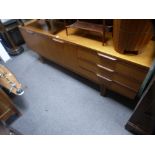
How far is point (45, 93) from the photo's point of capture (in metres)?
1.68

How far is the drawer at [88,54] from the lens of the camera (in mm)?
1202

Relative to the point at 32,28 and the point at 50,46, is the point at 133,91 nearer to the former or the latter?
the point at 50,46

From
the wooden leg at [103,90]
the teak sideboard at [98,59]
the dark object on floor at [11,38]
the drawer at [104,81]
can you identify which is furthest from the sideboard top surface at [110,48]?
the dark object on floor at [11,38]

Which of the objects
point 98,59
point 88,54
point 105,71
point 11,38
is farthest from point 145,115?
point 11,38

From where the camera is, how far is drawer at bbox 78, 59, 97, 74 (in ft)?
4.31

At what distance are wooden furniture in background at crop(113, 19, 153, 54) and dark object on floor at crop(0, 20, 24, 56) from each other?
192cm

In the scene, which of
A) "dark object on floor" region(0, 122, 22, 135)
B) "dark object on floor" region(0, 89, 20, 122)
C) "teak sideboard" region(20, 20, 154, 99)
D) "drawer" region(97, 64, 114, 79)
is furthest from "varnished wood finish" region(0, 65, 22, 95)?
"drawer" region(97, 64, 114, 79)

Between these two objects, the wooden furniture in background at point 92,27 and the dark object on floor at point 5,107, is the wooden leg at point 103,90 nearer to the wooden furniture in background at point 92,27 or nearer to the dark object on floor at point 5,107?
the wooden furniture in background at point 92,27

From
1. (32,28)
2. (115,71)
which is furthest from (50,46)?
(115,71)

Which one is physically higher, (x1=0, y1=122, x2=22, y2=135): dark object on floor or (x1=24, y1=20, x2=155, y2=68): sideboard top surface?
(x1=24, y1=20, x2=155, y2=68): sideboard top surface

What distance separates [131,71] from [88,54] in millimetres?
412

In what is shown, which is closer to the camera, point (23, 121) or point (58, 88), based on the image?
point (23, 121)

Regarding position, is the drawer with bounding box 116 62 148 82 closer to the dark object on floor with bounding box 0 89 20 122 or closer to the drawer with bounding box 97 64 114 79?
the drawer with bounding box 97 64 114 79
